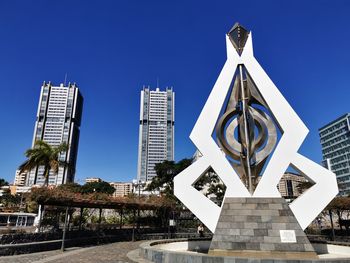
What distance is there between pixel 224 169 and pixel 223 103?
3747mm

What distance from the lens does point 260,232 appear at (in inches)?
436

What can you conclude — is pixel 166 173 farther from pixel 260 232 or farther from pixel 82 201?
pixel 260 232

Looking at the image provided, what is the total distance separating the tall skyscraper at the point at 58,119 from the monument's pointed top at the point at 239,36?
375 feet

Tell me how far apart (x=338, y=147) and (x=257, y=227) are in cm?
11257

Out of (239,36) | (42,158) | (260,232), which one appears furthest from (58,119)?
(260,232)

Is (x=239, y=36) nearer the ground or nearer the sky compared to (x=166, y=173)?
nearer the sky

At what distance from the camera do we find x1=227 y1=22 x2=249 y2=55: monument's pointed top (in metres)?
15.8

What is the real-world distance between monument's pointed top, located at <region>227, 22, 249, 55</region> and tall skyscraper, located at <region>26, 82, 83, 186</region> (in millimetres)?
114319

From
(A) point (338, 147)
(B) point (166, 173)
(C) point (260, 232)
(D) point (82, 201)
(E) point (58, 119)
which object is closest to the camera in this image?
(C) point (260, 232)

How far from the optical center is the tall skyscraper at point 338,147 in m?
99.4

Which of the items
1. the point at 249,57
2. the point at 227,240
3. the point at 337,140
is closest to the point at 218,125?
the point at 249,57

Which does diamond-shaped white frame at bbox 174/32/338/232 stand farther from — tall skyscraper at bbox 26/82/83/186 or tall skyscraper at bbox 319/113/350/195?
tall skyscraper at bbox 26/82/83/186

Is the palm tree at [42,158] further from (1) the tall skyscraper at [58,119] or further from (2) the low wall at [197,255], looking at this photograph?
(1) the tall skyscraper at [58,119]

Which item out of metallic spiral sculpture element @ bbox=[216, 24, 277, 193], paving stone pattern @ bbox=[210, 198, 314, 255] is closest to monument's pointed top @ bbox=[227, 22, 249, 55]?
metallic spiral sculpture element @ bbox=[216, 24, 277, 193]
